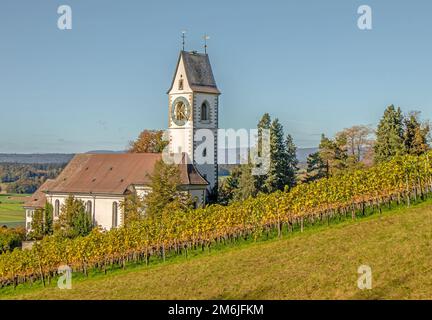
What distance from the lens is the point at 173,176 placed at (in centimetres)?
5072

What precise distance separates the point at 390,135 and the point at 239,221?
2013 centimetres

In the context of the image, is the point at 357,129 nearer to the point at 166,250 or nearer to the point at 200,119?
the point at 200,119

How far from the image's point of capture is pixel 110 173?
193ft

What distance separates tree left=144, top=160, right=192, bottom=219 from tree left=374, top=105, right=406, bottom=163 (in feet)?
52.8

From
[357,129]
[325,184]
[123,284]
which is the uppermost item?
[357,129]

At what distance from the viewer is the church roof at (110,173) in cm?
5464

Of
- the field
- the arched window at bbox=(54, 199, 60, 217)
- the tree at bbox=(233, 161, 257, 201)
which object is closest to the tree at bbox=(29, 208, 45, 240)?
the arched window at bbox=(54, 199, 60, 217)

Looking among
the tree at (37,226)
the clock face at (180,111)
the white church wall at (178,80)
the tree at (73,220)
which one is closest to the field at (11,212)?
the tree at (37,226)

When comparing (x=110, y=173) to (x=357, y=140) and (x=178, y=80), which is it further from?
(x=357, y=140)

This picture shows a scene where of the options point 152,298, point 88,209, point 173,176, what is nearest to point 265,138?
point 173,176

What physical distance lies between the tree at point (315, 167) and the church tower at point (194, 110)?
10141 mm

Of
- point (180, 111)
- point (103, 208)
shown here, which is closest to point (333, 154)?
point (180, 111)
